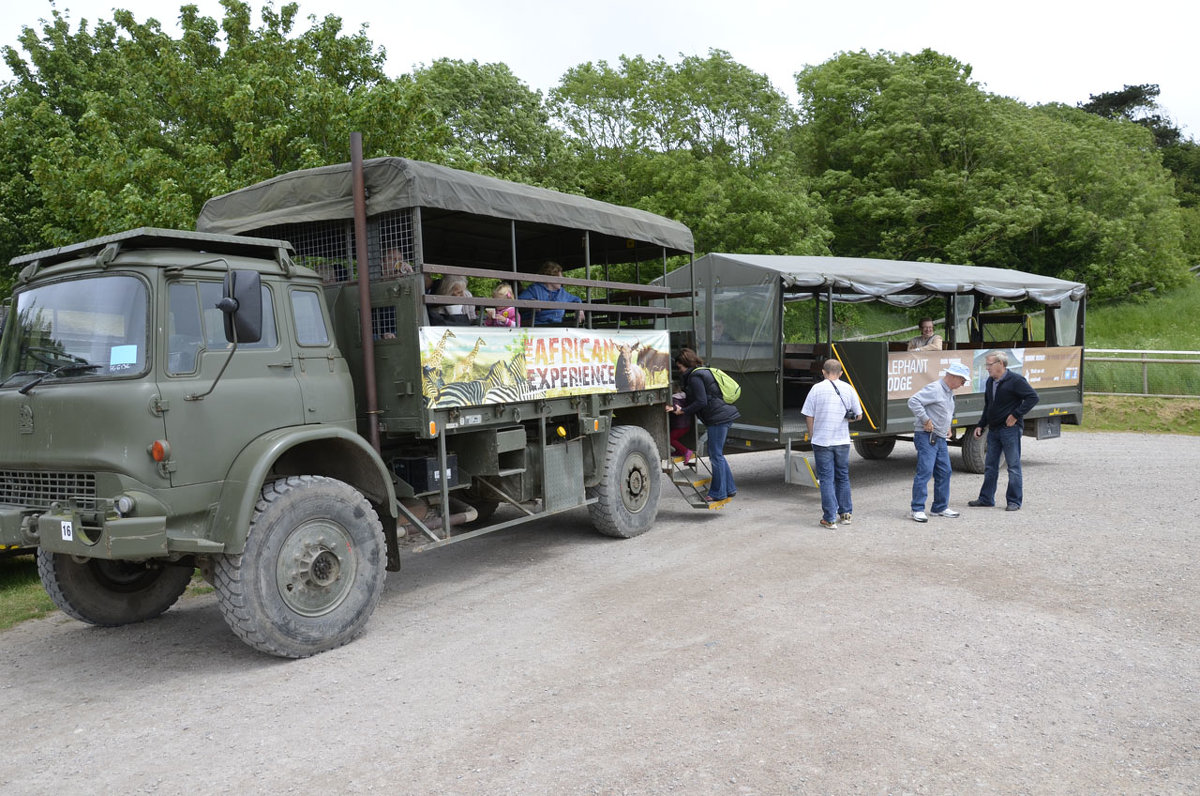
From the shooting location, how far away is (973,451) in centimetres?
1298

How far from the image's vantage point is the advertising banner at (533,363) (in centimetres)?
639

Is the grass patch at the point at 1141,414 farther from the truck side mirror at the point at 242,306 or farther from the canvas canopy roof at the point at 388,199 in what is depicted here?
the truck side mirror at the point at 242,306

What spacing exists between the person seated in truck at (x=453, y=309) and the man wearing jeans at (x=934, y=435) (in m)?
5.46

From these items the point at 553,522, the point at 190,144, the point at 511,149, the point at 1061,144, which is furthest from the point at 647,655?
the point at 1061,144

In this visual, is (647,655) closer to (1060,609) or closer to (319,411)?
(319,411)

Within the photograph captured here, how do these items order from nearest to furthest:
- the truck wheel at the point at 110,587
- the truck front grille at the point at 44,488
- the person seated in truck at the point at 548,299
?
the truck front grille at the point at 44,488 → the truck wheel at the point at 110,587 → the person seated in truck at the point at 548,299

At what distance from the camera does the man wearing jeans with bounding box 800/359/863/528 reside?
30.1 feet

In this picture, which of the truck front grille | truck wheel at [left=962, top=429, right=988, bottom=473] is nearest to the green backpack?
truck wheel at [left=962, top=429, right=988, bottom=473]

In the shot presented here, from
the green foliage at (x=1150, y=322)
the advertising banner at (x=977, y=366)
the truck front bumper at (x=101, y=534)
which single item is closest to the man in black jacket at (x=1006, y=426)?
the advertising banner at (x=977, y=366)

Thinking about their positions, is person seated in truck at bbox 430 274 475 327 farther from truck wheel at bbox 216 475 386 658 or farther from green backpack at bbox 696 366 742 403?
green backpack at bbox 696 366 742 403

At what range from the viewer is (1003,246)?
3306 cm

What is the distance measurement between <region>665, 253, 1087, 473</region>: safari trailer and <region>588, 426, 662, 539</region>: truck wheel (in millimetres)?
1891

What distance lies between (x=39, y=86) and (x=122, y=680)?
2123cm

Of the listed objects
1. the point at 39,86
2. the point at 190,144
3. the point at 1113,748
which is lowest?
the point at 1113,748
